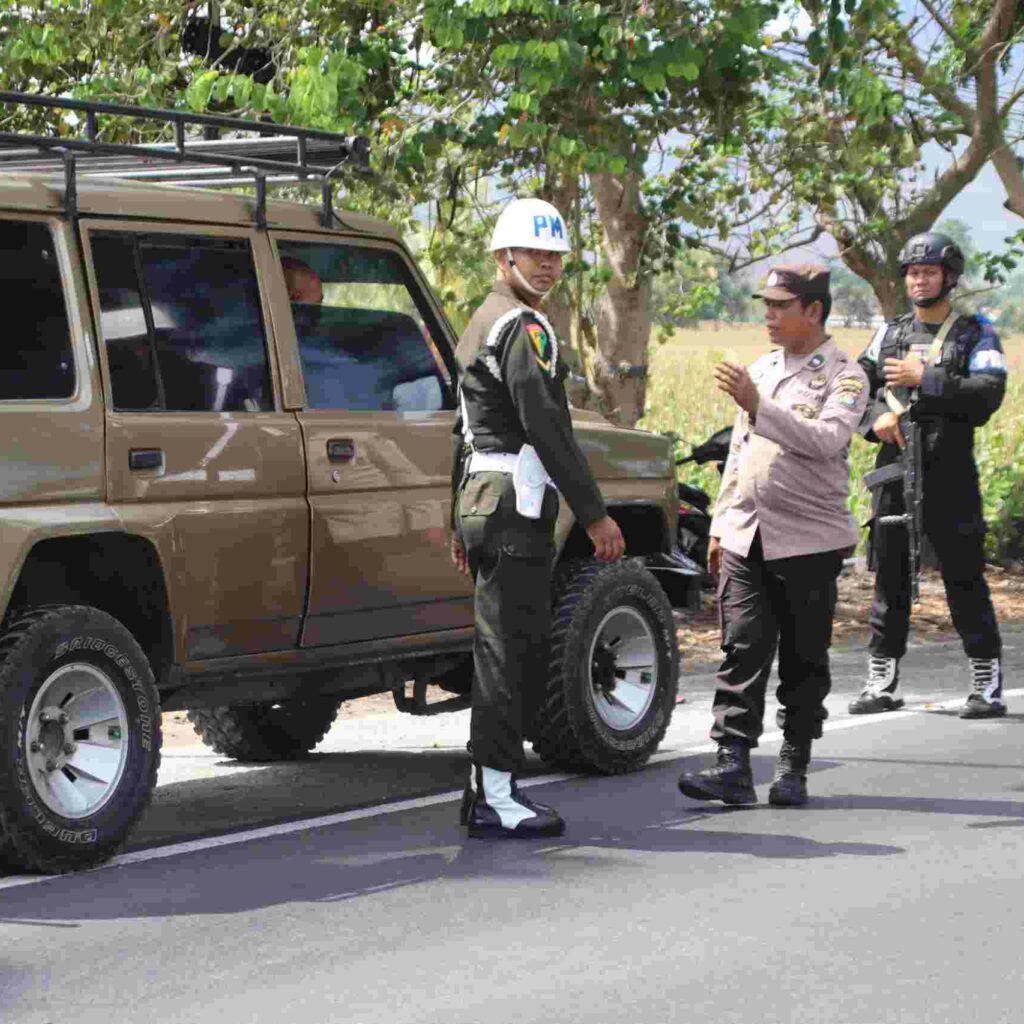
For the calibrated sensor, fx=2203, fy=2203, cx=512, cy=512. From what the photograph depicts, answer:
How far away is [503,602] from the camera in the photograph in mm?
7062

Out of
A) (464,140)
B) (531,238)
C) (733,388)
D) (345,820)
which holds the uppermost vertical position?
(464,140)

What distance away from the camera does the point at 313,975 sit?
5402 millimetres

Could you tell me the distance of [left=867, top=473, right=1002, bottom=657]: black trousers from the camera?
32.0 ft

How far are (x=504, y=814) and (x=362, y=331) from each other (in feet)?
5.83

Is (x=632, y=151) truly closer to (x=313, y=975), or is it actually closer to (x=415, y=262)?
(x=415, y=262)

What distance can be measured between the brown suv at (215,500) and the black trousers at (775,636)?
2.28 feet

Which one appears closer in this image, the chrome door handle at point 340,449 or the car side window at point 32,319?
the car side window at point 32,319

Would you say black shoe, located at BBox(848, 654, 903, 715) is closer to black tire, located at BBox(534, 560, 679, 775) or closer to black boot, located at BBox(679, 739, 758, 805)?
black tire, located at BBox(534, 560, 679, 775)

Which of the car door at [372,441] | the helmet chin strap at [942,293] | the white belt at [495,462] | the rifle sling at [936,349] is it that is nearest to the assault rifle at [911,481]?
the rifle sling at [936,349]

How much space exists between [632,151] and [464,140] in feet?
3.05

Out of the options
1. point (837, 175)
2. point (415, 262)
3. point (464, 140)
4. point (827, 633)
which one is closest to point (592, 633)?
point (827, 633)

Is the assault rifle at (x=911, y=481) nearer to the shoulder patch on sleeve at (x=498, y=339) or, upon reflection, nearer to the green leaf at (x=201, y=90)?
the shoulder patch on sleeve at (x=498, y=339)

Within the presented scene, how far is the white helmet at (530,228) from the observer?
703 cm

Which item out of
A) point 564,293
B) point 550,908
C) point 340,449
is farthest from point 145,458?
point 564,293
